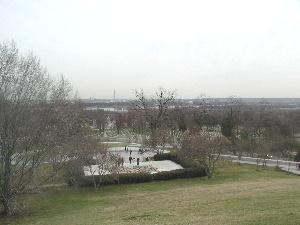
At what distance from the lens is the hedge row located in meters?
28.3

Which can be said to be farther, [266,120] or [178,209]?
[266,120]

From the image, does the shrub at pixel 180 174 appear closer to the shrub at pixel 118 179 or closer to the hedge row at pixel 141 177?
the hedge row at pixel 141 177

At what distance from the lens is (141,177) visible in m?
29.7

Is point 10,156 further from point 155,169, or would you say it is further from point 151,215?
point 155,169

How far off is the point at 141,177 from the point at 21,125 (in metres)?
11.3

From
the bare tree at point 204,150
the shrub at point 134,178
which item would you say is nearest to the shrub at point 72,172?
the shrub at point 134,178

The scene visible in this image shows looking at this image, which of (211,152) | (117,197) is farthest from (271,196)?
(211,152)

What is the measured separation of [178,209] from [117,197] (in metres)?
7.73

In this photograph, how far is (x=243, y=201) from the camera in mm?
17719

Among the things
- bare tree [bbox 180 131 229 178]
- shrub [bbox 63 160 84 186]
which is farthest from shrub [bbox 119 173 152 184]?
bare tree [bbox 180 131 229 178]

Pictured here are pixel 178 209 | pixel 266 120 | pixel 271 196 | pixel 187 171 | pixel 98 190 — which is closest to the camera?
pixel 178 209

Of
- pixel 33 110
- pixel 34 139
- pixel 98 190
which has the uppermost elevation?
pixel 33 110

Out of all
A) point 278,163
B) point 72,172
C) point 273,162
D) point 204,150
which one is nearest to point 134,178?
point 72,172

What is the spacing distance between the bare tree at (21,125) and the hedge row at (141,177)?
19.6ft
